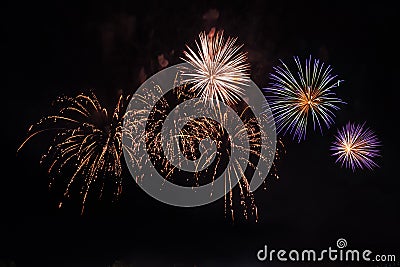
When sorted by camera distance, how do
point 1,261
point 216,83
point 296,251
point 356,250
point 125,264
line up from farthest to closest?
1. point 125,264
2. point 1,261
3. point 356,250
4. point 296,251
5. point 216,83

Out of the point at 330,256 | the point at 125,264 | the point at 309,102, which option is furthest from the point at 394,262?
the point at 125,264

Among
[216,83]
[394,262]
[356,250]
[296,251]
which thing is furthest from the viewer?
[394,262]

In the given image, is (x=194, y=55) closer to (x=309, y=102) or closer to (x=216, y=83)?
(x=216, y=83)

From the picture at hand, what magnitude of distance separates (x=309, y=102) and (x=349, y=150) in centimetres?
379

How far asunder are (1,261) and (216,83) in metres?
38.0

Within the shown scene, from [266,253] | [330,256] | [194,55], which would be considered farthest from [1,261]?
[194,55]

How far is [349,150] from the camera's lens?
27.4 metres

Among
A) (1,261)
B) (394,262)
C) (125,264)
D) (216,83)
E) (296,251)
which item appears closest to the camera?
(216,83)

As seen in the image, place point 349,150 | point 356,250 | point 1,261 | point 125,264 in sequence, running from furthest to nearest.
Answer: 1. point 125,264
2. point 1,261
3. point 356,250
4. point 349,150

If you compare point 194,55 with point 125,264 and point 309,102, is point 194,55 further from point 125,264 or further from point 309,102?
point 125,264

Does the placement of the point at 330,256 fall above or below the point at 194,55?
below

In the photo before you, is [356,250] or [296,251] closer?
[296,251]

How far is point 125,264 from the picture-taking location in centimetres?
6006

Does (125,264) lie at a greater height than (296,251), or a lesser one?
greater
